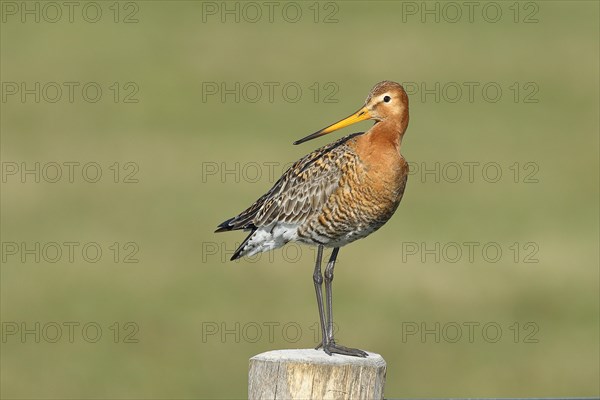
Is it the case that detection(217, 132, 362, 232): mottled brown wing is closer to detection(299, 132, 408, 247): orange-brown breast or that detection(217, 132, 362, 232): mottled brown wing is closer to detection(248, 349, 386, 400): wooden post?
detection(299, 132, 408, 247): orange-brown breast

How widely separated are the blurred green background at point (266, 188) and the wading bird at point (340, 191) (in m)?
6.47

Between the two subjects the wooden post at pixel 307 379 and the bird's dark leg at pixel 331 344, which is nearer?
the wooden post at pixel 307 379

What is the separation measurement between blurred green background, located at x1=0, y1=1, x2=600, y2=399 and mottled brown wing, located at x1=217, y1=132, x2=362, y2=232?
6428 mm

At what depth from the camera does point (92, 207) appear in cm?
2430

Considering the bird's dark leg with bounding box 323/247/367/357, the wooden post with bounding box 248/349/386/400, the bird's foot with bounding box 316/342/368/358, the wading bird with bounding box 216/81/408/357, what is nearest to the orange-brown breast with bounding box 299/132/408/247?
the wading bird with bounding box 216/81/408/357

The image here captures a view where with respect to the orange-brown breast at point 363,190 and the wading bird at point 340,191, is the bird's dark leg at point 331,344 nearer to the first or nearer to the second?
the wading bird at point 340,191

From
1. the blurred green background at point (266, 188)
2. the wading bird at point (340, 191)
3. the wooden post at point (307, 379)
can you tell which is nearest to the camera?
the wooden post at point (307, 379)

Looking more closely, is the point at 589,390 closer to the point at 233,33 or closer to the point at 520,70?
the point at 520,70

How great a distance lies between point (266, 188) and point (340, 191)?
14.2m

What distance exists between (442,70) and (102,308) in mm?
15431

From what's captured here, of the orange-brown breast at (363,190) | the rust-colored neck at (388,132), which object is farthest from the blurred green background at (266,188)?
the rust-colored neck at (388,132)

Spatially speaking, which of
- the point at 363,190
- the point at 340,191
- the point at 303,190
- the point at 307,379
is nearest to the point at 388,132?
the point at 363,190

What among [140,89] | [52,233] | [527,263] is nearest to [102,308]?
[52,233]

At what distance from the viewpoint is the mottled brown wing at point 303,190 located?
10.5 metres
